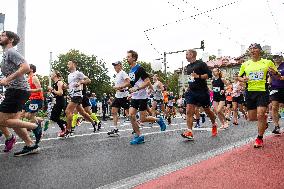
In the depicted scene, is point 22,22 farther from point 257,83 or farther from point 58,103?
point 257,83

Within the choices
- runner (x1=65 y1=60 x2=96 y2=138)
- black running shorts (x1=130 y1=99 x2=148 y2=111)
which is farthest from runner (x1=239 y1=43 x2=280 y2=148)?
runner (x1=65 y1=60 x2=96 y2=138)

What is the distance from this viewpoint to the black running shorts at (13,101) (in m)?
5.79

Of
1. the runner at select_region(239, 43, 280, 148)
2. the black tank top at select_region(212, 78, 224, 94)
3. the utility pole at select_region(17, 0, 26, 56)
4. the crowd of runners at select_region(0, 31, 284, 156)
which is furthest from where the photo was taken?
the black tank top at select_region(212, 78, 224, 94)

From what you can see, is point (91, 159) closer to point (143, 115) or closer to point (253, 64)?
→ point (143, 115)

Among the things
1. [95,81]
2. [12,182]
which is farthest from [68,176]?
[95,81]

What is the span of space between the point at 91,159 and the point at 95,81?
68909 millimetres

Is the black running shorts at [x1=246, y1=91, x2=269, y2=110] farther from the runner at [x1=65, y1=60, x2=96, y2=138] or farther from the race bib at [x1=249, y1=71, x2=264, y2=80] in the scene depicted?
the runner at [x1=65, y1=60, x2=96, y2=138]

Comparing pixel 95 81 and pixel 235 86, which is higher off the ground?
pixel 95 81

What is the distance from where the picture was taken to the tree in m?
73.2

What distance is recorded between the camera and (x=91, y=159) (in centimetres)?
566

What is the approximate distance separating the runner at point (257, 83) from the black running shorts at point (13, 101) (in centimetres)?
376

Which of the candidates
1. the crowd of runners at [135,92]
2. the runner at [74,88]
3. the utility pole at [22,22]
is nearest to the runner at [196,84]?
the crowd of runners at [135,92]

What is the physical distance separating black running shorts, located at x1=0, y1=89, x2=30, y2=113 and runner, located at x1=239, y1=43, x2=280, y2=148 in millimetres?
3759

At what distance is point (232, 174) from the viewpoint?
4105mm
